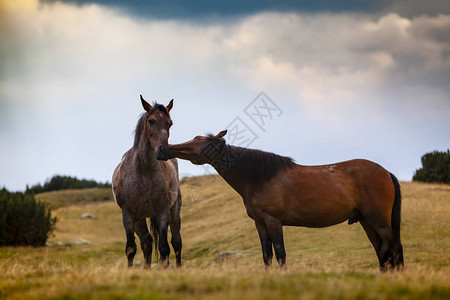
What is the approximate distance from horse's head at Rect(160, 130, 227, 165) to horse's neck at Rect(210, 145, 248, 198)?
9cm

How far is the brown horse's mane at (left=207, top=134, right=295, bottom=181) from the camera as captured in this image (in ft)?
30.1

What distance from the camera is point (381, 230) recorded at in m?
9.00

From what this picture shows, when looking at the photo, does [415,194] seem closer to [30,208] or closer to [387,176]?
[387,176]

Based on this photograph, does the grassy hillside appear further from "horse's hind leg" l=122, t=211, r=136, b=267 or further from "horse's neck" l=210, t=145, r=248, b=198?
"horse's neck" l=210, t=145, r=248, b=198

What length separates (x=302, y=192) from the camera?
29.5 feet

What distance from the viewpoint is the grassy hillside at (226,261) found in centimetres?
551

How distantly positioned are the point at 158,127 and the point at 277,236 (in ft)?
10.5

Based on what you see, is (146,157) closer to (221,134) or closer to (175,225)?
(221,134)

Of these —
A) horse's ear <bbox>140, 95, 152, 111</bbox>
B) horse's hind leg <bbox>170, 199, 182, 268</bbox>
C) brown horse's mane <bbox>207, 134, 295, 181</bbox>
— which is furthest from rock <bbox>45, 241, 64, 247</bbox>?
brown horse's mane <bbox>207, 134, 295, 181</bbox>

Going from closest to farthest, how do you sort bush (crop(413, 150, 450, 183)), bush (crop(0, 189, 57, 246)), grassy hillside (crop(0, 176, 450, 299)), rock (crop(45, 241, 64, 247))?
grassy hillside (crop(0, 176, 450, 299)) < bush (crop(0, 189, 57, 246)) < rock (crop(45, 241, 64, 247)) < bush (crop(413, 150, 450, 183))

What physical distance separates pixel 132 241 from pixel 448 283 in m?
6.22

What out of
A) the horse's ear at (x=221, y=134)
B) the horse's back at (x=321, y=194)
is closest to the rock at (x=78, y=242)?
the horse's ear at (x=221, y=134)

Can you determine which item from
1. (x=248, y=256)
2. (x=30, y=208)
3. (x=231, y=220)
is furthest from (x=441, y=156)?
(x=30, y=208)

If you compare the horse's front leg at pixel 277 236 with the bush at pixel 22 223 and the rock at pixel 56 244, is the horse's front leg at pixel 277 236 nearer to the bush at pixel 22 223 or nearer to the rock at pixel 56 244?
the bush at pixel 22 223
